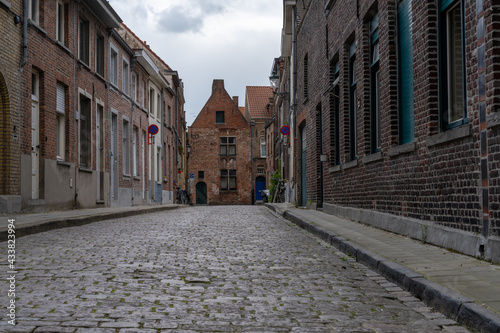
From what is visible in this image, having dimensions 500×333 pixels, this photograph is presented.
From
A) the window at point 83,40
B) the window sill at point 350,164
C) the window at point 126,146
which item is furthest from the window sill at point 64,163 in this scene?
the window sill at point 350,164

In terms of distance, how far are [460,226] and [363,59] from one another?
5551mm

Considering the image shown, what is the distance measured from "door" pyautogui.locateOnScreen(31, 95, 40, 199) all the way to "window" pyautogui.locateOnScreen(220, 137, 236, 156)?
133 ft

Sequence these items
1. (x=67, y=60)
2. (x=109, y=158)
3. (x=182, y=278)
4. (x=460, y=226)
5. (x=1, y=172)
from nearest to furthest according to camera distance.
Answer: (x=182, y=278)
(x=460, y=226)
(x=1, y=172)
(x=67, y=60)
(x=109, y=158)

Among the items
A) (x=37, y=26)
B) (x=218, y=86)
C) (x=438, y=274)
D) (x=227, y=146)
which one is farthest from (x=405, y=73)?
(x=218, y=86)

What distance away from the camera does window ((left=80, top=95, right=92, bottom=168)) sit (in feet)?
61.0

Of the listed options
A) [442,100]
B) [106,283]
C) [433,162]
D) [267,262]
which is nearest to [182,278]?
[106,283]

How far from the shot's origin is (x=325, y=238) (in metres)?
9.05

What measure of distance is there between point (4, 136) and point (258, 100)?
46055 millimetres

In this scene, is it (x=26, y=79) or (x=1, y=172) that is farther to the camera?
(x=26, y=79)

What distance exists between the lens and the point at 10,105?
12750 millimetres

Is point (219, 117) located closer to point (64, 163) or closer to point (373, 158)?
point (64, 163)

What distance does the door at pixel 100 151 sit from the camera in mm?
19828

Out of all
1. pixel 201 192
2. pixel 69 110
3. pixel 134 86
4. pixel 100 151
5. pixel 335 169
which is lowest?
pixel 201 192

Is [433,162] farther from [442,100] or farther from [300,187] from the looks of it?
[300,187]
